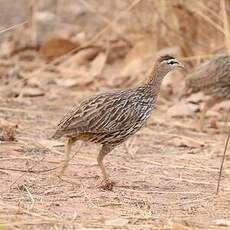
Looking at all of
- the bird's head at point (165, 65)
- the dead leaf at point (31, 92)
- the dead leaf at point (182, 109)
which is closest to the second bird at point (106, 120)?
the bird's head at point (165, 65)

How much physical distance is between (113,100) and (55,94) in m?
4.18

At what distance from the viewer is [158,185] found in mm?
6934

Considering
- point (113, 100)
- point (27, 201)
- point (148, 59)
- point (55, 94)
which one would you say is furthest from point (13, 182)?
point (148, 59)

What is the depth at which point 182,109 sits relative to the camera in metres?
10.4

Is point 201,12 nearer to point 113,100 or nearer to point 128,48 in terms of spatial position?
point 128,48

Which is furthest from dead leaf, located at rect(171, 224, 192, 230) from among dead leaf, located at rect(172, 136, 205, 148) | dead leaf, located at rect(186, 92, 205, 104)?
dead leaf, located at rect(186, 92, 205, 104)

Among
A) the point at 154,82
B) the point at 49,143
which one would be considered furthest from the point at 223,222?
the point at 49,143

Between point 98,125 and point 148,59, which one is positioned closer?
point 98,125

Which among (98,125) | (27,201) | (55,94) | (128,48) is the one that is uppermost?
(128,48)

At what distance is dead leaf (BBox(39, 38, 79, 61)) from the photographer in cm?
1250

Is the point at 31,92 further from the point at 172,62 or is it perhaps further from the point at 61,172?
the point at 61,172

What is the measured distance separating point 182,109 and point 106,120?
147 inches

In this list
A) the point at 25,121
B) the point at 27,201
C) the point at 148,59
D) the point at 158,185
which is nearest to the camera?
the point at 27,201

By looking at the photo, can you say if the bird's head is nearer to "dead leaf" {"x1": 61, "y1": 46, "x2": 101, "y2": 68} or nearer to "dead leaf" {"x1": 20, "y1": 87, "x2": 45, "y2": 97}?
"dead leaf" {"x1": 20, "y1": 87, "x2": 45, "y2": 97}
